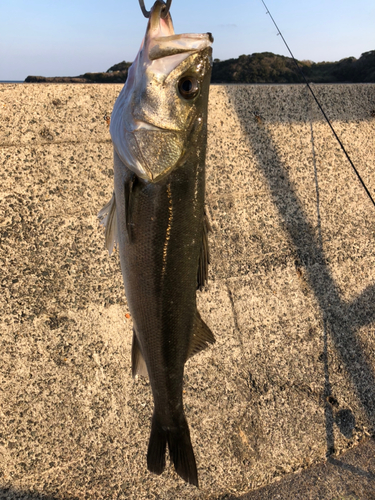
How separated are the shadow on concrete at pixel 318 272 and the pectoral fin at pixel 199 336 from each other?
1773 millimetres

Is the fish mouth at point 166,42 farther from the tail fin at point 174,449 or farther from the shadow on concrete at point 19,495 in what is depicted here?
the shadow on concrete at point 19,495

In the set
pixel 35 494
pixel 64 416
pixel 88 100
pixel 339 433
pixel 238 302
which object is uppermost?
pixel 88 100

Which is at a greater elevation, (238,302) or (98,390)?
(238,302)

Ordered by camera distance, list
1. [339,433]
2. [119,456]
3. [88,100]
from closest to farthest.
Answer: [119,456] → [88,100] → [339,433]

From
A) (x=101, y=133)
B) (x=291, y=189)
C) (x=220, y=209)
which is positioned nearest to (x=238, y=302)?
(x=220, y=209)

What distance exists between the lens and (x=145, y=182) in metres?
1.63

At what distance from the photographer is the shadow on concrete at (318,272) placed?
3.32 m

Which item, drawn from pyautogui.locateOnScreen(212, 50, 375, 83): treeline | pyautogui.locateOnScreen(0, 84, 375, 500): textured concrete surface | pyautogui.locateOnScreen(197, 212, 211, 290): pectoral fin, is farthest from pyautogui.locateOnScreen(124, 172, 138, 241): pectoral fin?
pyautogui.locateOnScreen(212, 50, 375, 83): treeline

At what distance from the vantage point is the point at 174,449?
6.45ft

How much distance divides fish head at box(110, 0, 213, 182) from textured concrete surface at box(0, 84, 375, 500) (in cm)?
130

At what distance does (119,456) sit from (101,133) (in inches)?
93.6

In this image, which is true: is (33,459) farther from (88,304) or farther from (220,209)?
(220,209)

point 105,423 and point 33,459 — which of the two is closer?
point 33,459

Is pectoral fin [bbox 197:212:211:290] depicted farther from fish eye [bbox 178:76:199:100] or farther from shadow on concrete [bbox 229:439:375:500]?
shadow on concrete [bbox 229:439:375:500]
